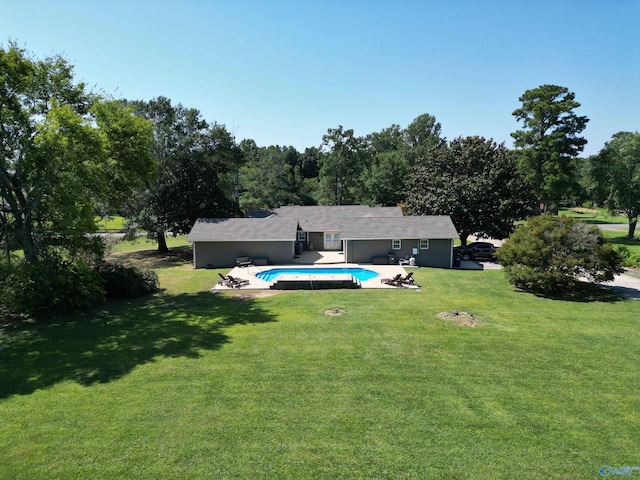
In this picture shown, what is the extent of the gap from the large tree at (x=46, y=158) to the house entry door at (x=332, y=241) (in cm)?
2127

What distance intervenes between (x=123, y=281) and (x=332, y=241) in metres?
20.5

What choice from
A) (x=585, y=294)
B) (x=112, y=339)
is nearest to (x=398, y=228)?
(x=585, y=294)

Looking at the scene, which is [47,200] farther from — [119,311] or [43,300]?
[119,311]

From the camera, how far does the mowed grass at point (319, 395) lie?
7.46m

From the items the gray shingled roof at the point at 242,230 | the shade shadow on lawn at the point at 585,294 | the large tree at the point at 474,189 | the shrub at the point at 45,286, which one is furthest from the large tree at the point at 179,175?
the shade shadow on lawn at the point at 585,294

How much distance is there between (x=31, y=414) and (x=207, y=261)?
21248mm

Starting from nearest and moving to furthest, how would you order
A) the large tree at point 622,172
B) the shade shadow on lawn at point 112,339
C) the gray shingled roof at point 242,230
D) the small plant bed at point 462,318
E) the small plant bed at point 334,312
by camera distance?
the shade shadow on lawn at point 112,339
the small plant bed at point 462,318
the small plant bed at point 334,312
the gray shingled roof at point 242,230
the large tree at point 622,172

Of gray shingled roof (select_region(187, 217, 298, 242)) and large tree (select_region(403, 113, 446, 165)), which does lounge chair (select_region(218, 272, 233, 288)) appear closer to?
gray shingled roof (select_region(187, 217, 298, 242))

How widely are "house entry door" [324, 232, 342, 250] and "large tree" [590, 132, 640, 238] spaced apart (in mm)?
31570

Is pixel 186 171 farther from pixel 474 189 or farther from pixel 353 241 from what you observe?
pixel 474 189

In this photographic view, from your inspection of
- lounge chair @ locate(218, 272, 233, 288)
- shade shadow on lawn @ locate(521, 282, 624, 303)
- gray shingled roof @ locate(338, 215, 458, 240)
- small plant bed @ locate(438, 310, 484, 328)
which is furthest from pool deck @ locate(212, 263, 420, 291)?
shade shadow on lawn @ locate(521, 282, 624, 303)

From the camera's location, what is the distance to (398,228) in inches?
1209

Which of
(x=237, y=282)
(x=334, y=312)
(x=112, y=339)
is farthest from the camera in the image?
(x=237, y=282)

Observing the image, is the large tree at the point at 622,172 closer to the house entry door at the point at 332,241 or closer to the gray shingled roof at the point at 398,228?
the gray shingled roof at the point at 398,228
